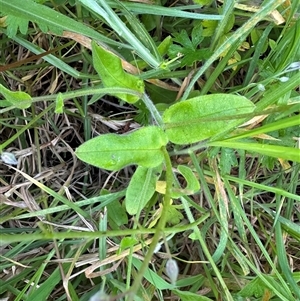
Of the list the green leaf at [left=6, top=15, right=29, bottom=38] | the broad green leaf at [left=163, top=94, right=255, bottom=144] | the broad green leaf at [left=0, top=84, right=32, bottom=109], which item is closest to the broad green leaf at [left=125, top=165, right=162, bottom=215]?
the broad green leaf at [left=163, top=94, right=255, bottom=144]

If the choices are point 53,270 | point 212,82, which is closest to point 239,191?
point 212,82

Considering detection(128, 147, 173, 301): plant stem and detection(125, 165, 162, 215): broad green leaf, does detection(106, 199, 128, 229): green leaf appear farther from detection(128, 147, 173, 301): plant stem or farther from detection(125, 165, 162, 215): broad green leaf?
detection(128, 147, 173, 301): plant stem

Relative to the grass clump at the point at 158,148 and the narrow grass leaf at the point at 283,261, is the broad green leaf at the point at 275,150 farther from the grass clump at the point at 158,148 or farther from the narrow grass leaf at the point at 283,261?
the narrow grass leaf at the point at 283,261

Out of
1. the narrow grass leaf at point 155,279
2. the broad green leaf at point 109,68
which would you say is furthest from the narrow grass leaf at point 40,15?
the narrow grass leaf at point 155,279

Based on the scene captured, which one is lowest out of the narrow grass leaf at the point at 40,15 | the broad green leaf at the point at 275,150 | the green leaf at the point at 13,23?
the broad green leaf at the point at 275,150

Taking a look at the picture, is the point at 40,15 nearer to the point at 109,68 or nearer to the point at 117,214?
the point at 109,68

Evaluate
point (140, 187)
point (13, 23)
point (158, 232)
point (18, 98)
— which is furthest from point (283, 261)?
point (13, 23)
